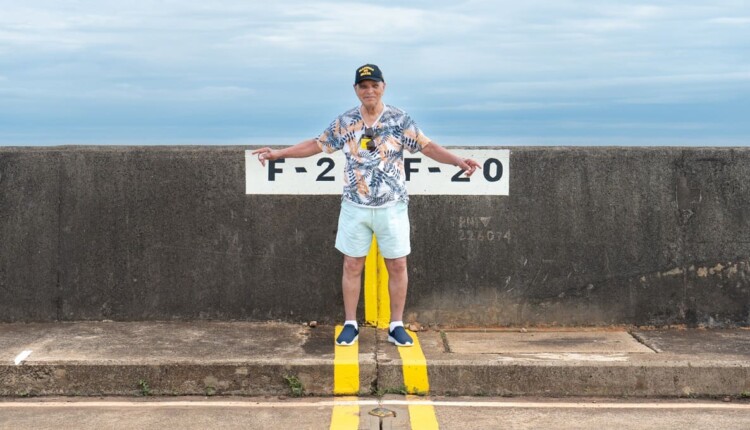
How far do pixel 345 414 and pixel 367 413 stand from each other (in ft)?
0.42

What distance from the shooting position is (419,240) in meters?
7.21

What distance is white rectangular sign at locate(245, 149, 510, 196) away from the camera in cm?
713

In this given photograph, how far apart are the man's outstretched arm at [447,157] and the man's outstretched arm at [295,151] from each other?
78 cm

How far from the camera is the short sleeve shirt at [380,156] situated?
621 centimetres

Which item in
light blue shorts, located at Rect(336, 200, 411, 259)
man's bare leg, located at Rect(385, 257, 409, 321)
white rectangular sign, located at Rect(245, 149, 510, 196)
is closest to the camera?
light blue shorts, located at Rect(336, 200, 411, 259)

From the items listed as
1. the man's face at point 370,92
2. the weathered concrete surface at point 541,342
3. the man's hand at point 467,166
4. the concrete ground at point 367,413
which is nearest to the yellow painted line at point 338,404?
the concrete ground at point 367,413

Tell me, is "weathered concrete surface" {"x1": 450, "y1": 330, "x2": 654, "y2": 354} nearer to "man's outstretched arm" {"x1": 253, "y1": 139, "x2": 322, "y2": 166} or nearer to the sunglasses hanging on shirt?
the sunglasses hanging on shirt

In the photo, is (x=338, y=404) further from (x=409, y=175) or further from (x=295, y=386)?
(x=409, y=175)

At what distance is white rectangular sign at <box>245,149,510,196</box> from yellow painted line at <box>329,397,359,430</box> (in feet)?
6.42

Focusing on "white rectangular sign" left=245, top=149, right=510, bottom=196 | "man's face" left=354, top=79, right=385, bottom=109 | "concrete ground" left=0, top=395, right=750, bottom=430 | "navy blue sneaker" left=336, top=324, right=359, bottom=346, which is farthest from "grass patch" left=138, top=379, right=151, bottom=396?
"man's face" left=354, top=79, right=385, bottom=109

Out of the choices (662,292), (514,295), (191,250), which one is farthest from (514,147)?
(191,250)

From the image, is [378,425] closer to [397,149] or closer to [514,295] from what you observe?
[397,149]

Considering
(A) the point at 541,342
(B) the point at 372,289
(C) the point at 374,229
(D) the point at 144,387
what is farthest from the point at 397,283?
(D) the point at 144,387

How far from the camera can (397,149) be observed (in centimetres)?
625
